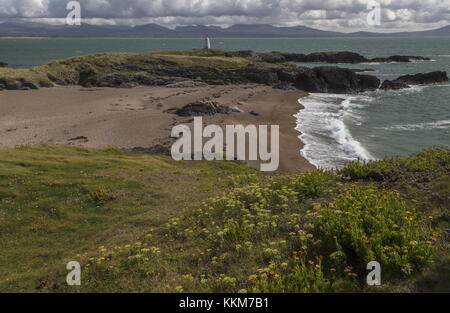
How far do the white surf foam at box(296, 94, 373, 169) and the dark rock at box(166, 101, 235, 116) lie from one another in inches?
444

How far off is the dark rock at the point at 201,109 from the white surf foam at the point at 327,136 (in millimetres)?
11281

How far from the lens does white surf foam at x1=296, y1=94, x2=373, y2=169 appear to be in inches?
1457

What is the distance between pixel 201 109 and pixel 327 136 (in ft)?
59.3

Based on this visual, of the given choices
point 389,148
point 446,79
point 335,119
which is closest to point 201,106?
point 335,119

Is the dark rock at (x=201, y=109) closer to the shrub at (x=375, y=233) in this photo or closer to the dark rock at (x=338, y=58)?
the shrub at (x=375, y=233)

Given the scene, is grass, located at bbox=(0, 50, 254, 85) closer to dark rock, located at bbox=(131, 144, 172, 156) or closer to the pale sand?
the pale sand

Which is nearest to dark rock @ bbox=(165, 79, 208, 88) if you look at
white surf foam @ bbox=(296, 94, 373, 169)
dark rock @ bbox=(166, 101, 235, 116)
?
white surf foam @ bbox=(296, 94, 373, 169)

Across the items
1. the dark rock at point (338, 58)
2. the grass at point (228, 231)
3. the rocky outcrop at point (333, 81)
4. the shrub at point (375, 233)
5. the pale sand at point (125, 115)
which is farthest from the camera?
the dark rock at point (338, 58)

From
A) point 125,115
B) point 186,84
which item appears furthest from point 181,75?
point 125,115

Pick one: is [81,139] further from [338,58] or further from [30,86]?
[338,58]

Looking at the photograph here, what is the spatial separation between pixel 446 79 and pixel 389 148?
235ft

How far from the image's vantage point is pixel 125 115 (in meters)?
54.2

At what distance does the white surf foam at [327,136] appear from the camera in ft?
121

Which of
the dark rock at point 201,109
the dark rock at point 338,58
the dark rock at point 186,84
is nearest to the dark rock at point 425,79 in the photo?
the dark rock at point 186,84
